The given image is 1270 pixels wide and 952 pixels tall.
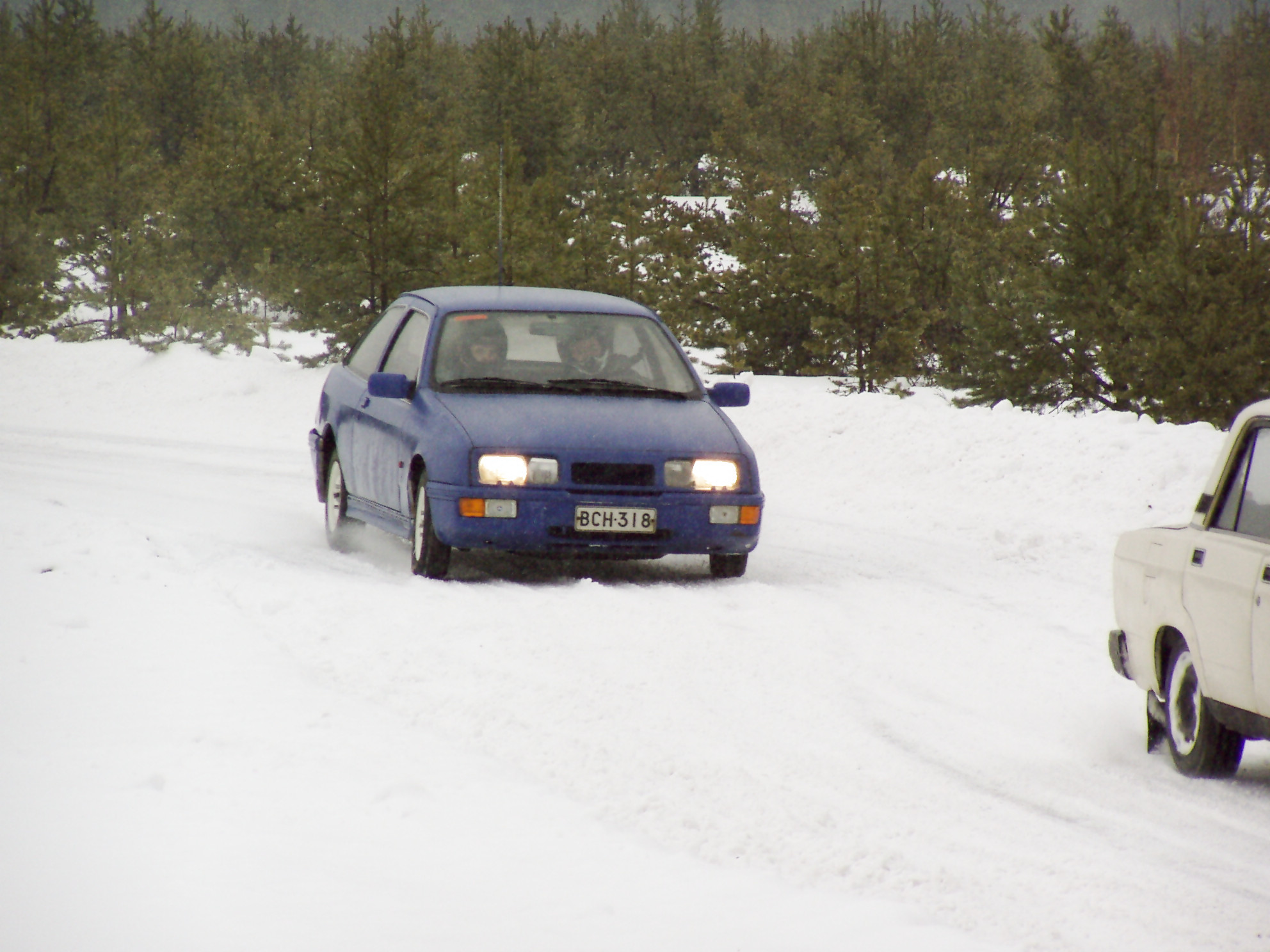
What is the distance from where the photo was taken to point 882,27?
60562mm

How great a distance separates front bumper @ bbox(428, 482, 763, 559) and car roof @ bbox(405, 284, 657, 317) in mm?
1512

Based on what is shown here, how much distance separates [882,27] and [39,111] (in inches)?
1311

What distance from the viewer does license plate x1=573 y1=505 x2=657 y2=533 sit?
8.13 metres

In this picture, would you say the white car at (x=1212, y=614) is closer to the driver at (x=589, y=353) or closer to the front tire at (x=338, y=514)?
the driver at (x=589, y=353)

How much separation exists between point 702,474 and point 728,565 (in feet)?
2.02

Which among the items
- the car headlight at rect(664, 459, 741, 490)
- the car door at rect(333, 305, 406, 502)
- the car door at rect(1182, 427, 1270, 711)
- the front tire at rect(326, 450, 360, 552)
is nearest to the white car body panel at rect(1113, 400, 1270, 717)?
the car door at rect(1182, 427, 1270, 711)

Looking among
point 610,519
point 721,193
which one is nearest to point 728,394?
point 610,519

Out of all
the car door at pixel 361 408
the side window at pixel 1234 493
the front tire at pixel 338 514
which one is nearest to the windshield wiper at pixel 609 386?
the car door at pixel 361 408

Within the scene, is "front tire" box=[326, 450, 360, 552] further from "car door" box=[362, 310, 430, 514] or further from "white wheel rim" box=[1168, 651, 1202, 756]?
"white wheel rim" box=[1168, 651, 1202, 756]

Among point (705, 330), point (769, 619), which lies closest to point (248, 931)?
point (769, 619)

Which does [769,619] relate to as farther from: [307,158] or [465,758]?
[307,158]

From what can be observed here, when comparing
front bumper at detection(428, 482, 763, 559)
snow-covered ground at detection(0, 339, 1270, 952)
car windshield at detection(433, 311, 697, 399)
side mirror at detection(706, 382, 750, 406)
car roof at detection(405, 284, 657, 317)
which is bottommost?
snow-covered ground at detection(0, 339, 1270, 952)

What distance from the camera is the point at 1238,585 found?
16.2 feet

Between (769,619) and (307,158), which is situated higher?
(307,158)
